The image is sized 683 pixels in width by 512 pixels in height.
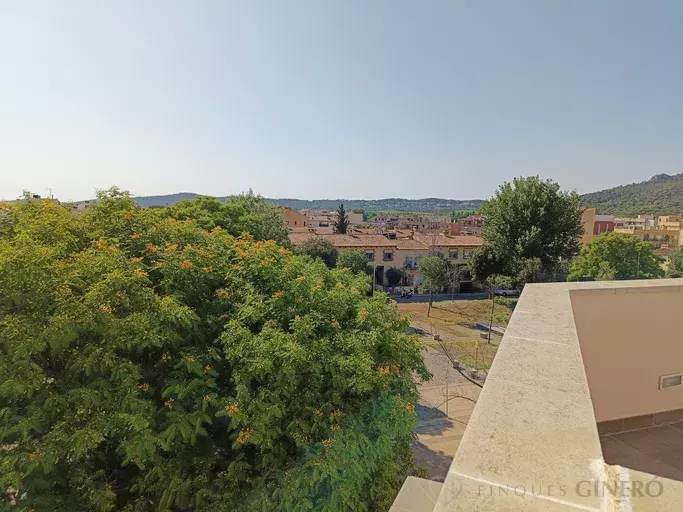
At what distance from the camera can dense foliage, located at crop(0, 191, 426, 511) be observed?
3.39 metres

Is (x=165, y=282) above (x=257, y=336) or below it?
above

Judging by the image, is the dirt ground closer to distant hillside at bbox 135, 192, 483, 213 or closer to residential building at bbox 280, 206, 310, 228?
residential building at bbox 280, 206, 310, 228

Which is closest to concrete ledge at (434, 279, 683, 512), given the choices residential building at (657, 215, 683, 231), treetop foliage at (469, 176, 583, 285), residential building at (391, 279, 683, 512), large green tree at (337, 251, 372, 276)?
residential building at (391, 279, 683, 512)

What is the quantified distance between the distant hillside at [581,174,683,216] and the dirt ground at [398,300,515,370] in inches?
1657

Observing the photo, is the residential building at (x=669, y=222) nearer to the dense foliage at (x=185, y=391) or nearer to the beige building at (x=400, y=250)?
the beige building at (x=400, y=250)

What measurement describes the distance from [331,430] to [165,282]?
2.42 metres

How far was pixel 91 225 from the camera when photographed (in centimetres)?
543

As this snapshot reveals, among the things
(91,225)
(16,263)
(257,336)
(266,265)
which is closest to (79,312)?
(16,263)

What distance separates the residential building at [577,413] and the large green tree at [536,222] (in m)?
16.7

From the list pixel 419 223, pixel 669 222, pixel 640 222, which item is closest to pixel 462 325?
pixel 669 222

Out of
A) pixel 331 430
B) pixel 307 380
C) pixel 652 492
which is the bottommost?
pixel 331 430

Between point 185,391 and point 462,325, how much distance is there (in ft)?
58.3

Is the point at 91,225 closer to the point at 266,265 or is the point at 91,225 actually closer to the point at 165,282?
the point at 165,282

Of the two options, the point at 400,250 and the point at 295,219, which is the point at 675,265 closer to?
the point at 400,250
